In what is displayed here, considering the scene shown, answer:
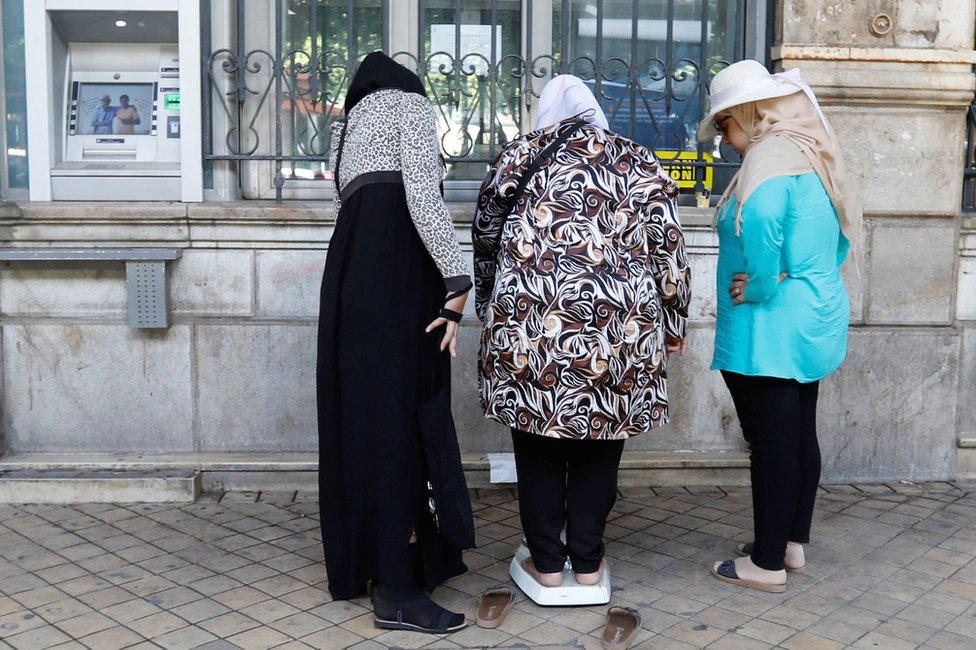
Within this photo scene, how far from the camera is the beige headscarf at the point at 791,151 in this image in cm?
349

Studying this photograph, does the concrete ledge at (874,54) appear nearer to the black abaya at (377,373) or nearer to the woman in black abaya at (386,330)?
the woman in black abaya at (386,330)

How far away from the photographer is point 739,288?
11.9 ft

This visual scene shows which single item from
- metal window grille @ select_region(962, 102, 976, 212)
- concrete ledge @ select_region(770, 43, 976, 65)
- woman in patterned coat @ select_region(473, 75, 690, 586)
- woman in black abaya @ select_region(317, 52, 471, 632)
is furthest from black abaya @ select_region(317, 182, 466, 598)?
metal window grille @ select_region(962, 102, 976, 212)

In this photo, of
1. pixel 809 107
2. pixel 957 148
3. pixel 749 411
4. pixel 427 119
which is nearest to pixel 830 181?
pixel 809 107

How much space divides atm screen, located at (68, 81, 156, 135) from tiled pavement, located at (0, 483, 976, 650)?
170 cm

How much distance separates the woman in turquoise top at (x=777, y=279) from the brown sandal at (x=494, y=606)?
85 centimetres

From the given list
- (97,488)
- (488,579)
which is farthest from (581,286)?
(97,488)

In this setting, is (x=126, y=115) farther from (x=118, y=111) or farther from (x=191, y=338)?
(x=191, y=338)

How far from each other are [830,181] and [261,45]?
291cm

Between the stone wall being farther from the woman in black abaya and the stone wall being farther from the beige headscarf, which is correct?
the woman in black abaya

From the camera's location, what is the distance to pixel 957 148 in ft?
16.5

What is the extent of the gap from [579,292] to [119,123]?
2.62 meters

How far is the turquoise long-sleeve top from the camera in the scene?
348 centimetres

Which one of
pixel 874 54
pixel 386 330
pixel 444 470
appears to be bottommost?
pixel 444 470
